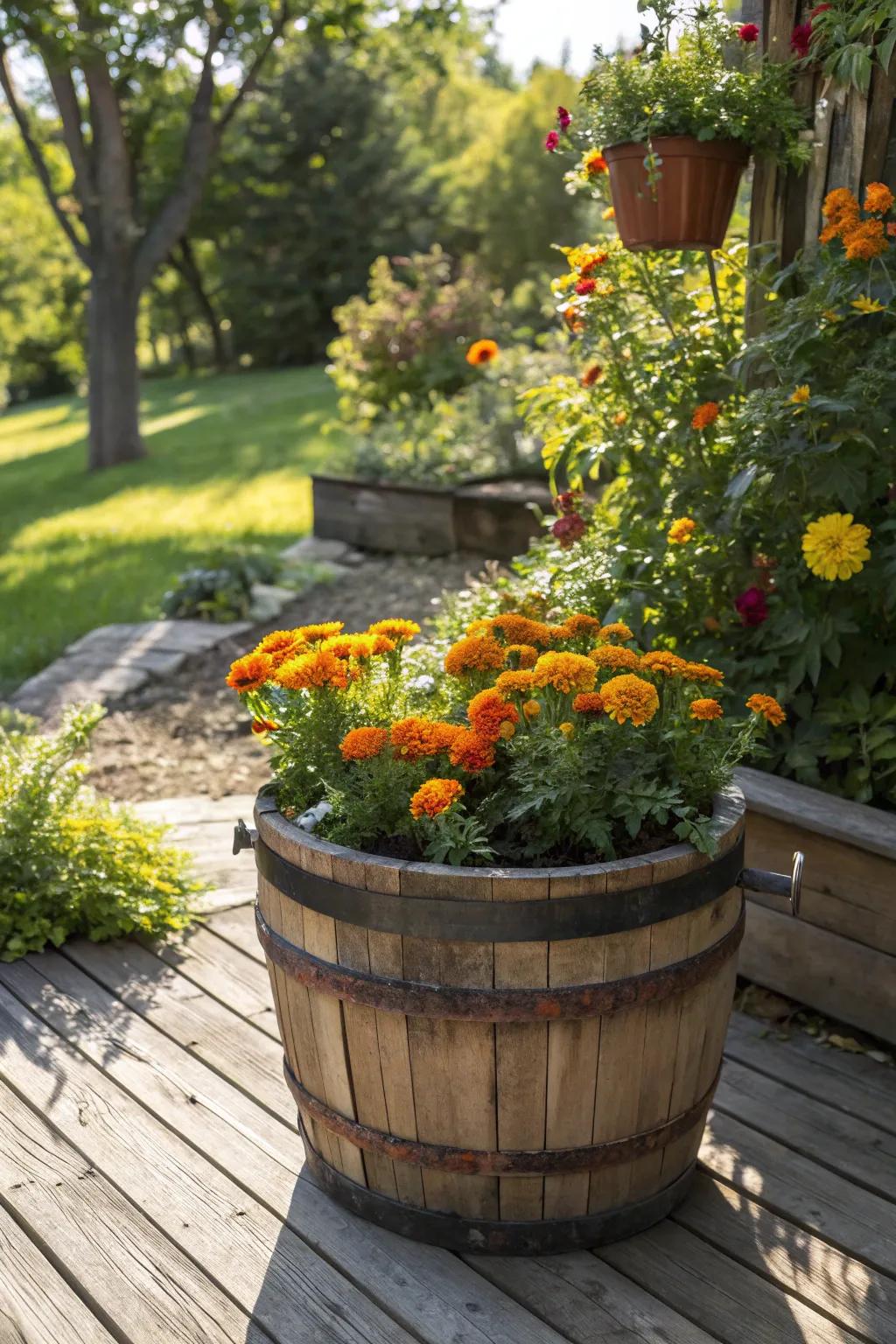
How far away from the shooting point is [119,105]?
35.7 ft

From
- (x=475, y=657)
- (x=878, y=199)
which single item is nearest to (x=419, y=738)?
(x=475, y=657)

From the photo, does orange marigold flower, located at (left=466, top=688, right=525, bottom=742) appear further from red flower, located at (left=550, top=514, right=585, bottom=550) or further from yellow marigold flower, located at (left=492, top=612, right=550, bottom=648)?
red flower, located at (left=550, top=514, right=585, bottom=550)

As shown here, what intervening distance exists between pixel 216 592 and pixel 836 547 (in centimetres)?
449

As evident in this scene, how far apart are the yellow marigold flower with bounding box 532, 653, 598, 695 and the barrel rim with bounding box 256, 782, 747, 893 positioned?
0.30m

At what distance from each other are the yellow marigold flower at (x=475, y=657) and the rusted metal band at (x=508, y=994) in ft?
1.86

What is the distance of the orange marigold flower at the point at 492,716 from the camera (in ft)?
6.57

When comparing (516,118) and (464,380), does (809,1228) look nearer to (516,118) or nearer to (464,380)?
(464,380)

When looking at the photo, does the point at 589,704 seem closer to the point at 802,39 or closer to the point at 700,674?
the point at 700,674

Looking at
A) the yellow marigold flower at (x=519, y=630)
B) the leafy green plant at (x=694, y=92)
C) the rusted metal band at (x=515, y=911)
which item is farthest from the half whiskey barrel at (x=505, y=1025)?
the leafy green plant at (x=694, y=92)

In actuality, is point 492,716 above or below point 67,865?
above

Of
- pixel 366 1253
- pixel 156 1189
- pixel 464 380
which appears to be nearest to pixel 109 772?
pixel 156 1189

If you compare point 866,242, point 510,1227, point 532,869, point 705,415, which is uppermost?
point 866,242

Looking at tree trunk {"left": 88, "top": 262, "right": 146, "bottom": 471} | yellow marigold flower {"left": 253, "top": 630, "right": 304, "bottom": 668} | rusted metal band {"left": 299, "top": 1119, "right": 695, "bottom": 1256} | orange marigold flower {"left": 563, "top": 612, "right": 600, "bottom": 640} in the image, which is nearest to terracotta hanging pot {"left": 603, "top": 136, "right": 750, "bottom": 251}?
orange marigold flower {"left": 563, "top": 612, "right": 600, "bottom": 640}

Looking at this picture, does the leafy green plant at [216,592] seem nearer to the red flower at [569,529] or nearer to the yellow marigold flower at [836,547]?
the red flower at [569,529]
